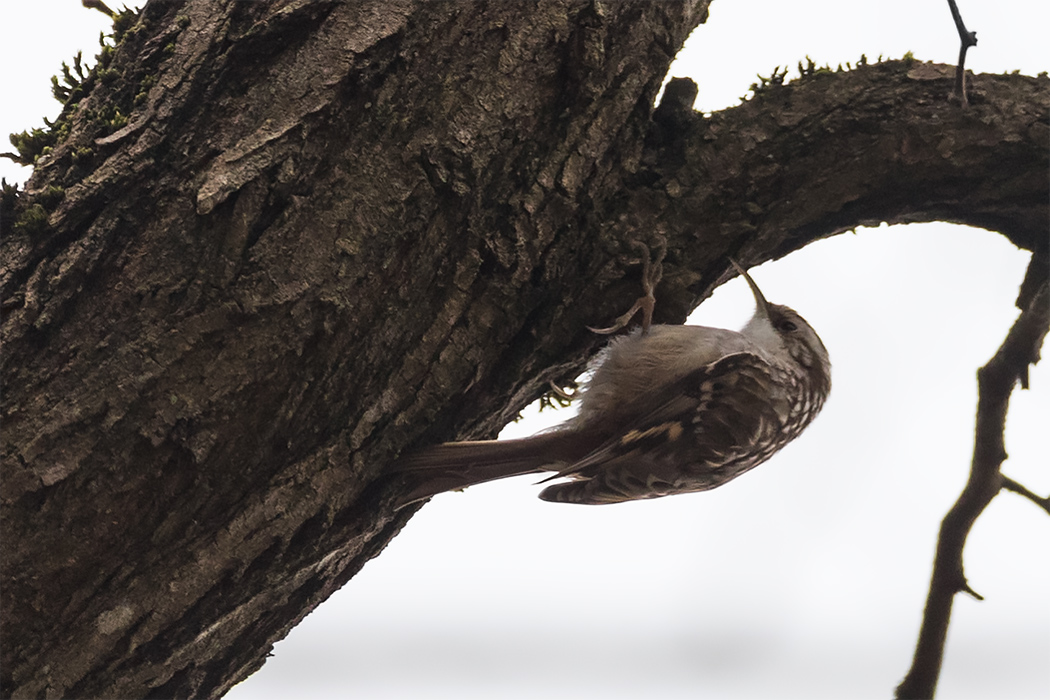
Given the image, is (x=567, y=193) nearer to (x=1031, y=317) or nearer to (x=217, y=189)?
(x=217, y=189)

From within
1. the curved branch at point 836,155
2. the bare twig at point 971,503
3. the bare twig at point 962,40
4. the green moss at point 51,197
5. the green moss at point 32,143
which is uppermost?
the bare twig at point 962,40

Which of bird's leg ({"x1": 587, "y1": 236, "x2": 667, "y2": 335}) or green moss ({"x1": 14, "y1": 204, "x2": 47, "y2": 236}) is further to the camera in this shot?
bird's leg ({"x1": 587, "y1": 236, "x2": 667, "y2": 335})

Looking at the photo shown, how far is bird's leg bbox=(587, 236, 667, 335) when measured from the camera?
1.96 metres

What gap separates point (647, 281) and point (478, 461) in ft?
1.98

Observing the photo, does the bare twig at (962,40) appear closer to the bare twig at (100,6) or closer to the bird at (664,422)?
the bird at (664,422)

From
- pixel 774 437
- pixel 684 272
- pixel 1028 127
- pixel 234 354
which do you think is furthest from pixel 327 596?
pixel 1028 127

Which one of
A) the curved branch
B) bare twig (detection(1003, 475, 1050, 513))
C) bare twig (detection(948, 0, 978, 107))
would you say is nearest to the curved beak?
the curved branch

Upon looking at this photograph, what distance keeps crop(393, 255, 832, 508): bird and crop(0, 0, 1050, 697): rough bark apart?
328 millimetres

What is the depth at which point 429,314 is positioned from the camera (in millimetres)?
1759

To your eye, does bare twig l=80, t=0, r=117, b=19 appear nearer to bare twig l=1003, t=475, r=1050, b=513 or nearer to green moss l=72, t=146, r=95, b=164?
green moss l=72, t=146, r=95, b=164

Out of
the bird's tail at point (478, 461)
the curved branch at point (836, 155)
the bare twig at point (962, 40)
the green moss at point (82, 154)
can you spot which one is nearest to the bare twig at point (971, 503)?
the curved branch at point (836, 155)

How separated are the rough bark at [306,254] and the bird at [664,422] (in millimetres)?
328

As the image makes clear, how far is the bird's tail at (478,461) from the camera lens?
1893 mm

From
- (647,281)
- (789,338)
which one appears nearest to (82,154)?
(647,281)
